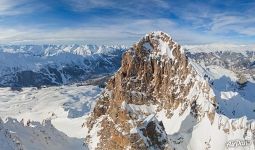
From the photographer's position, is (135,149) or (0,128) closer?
(0,128)

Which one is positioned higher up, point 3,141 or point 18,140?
point 3,141

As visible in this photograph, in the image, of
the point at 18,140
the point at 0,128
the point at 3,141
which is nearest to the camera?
the point at 3,141

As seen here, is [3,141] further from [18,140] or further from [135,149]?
[135,149]

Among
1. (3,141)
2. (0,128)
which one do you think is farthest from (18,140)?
(3,141)

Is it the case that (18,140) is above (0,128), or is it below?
below

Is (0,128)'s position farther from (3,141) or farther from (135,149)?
(135,149)

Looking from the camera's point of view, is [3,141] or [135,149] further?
[135,149]

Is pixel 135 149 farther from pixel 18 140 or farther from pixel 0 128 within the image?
pixel 0 128

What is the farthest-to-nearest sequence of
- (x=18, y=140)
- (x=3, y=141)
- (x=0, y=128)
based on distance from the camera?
(x=18, y=140)
(x=0, y=128)
(x=3, y=141)
